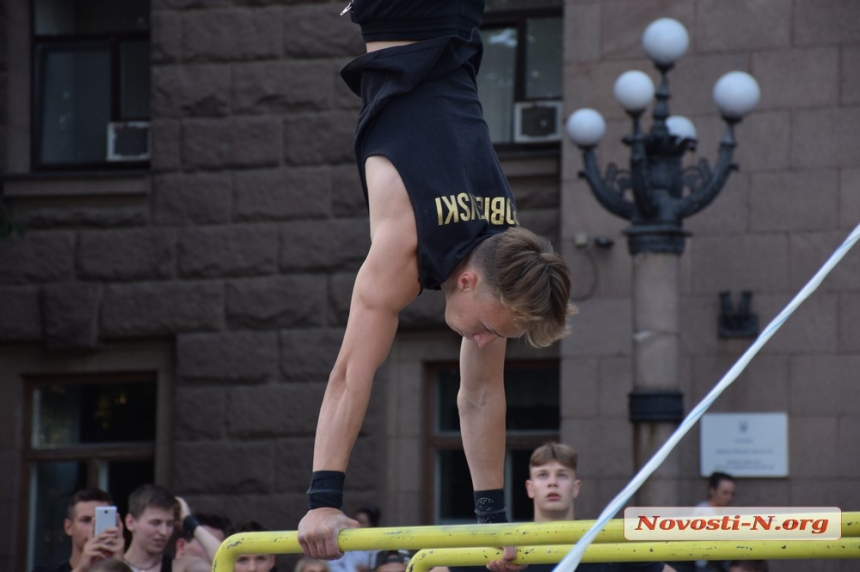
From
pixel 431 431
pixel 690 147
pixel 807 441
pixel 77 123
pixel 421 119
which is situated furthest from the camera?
pixel 77 123

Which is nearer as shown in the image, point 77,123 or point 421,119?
point 421,119

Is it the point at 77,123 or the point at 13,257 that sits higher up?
the point at 77,123

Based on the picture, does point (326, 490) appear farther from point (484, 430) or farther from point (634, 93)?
point (634, 93)

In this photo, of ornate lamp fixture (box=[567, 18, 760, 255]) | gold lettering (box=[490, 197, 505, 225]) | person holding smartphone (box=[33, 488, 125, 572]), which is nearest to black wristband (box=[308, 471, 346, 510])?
gold lettering (box=[490, 197, 505, 225])

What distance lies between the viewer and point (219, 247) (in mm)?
11078

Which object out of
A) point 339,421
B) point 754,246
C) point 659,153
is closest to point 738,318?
point 754,246

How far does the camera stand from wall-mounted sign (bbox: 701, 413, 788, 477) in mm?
9758

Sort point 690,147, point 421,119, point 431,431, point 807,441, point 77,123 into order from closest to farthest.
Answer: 1. point 421,119
2. point 690,147
3. point 807,441
4. point 431,431
5. point 77,123

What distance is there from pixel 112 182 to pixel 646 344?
430cm

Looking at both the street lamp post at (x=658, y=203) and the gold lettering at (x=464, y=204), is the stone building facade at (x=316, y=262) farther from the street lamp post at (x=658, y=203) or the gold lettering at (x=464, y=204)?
the gold lettering at (x=464, y=204)

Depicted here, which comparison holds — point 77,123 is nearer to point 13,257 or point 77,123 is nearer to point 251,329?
point 13,257

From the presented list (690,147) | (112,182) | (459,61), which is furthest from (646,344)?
(459,61)

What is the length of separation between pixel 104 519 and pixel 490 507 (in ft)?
9.12

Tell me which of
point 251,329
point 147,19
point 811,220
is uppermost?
point 147,19
